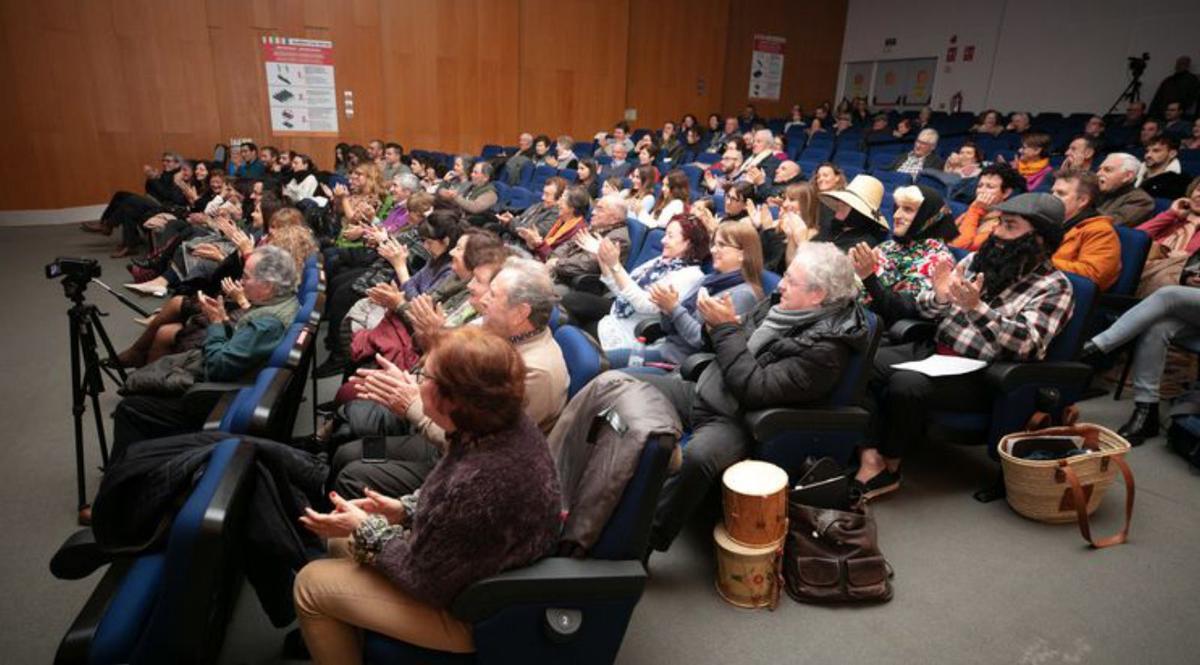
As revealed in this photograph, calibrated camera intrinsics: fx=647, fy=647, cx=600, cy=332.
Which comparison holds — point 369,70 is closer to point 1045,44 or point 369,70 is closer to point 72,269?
point 72,269

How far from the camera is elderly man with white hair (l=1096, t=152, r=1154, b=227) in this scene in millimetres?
3873

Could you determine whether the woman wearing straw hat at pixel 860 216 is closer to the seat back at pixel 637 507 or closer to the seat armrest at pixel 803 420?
the seat armrest at pixel 803 420

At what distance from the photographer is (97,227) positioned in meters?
8.32

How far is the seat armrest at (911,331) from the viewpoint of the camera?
288 cm

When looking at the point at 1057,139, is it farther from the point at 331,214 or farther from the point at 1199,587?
the point at 331,214

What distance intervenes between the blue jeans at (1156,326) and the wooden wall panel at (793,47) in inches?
424

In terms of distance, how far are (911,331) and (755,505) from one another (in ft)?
4.56

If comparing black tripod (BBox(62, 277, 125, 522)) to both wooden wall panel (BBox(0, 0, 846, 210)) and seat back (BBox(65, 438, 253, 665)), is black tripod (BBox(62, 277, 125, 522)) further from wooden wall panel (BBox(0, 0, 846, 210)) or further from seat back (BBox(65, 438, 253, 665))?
wooden wall panel (BBox(0, 0, 846, 210))

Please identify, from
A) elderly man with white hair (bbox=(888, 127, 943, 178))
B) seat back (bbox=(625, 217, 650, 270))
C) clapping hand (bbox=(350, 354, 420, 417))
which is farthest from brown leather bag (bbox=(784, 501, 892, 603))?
elderly man with white hair (bbox=(888, 127, 943, 178))

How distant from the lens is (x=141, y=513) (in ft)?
4.66

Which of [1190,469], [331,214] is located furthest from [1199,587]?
[331,214]

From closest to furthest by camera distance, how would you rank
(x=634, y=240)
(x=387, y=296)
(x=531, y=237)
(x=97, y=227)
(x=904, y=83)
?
(x=387, y=296) → (x=634, y=240) → (x=531, y=237) → (x=97, y=227) → (x=904, y=83)

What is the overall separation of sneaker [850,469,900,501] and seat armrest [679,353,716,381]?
0.75 metres

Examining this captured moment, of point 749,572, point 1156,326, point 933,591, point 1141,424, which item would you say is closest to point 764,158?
point 1156,326
